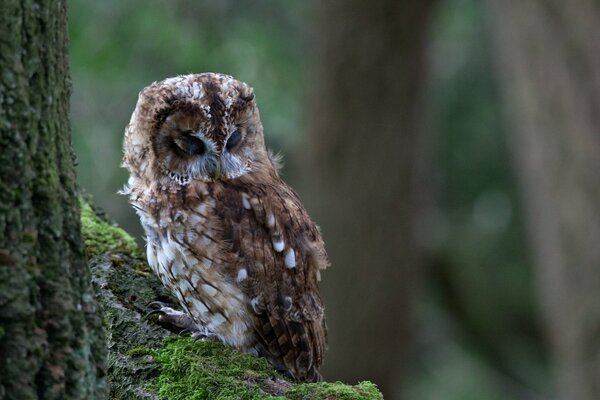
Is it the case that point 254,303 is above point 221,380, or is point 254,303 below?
above

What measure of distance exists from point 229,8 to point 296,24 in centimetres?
119

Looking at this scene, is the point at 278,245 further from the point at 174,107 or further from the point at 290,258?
the point at 174,107

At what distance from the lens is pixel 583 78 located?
6.51m

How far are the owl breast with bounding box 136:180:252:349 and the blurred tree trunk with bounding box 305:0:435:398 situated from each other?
4.37 metres

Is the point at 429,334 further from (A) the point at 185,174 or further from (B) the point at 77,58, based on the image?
(A) the point at 185,174

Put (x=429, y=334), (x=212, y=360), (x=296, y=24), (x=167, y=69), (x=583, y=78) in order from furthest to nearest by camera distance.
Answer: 1. (x=429, y=334)
2. (x=296, y=24)
3. (x=167, y=69)
4. (x=583, y=78)
5. (x=212, y=360)

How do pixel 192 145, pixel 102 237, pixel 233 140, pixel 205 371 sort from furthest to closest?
pixel 102 237
pixel 233 140
pixel 192 145
pixel 205 371

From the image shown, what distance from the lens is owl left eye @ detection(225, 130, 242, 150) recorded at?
3289 mm

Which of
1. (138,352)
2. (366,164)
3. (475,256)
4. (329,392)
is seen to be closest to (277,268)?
(138,352)

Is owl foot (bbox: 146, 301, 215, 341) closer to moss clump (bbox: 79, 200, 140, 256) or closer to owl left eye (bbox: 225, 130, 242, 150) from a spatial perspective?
moss clump (bbox: 79, 200, 140, 256)

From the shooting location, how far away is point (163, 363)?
2693 millimetres

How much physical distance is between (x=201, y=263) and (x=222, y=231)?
0.48ft

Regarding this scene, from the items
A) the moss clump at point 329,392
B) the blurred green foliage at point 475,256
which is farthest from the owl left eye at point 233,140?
the blurred green foliage at point 475,256

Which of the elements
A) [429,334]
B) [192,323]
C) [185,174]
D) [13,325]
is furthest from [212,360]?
[429,334]
